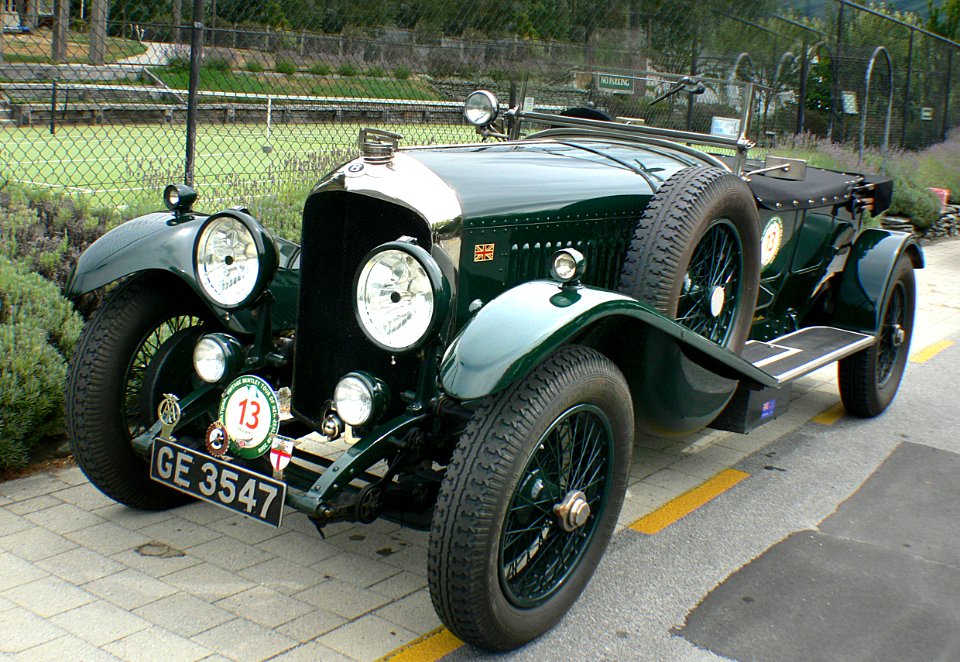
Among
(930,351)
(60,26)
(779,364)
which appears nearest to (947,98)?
(930,351)

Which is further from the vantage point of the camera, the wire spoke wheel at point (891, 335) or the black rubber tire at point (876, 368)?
the wire spoke wheel at point (891, 335)

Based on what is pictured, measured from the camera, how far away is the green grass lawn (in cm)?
618

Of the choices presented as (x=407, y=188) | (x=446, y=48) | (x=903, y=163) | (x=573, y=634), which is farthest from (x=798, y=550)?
(x=903, y=163)

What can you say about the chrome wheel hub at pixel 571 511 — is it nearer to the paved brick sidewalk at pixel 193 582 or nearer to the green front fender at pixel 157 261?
the paved brick sidewalk at pixel 193 582

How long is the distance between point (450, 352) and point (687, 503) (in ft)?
5.74

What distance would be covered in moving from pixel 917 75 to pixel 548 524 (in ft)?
55.9

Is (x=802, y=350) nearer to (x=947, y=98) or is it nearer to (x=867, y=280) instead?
(x=867, y=280)

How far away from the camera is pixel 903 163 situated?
14.1m

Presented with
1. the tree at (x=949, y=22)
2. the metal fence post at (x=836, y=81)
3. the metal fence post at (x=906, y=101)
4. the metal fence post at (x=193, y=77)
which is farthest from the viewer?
the tree at (x=949, y=22)

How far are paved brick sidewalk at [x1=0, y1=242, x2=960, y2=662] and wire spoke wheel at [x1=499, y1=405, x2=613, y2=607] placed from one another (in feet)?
1.15

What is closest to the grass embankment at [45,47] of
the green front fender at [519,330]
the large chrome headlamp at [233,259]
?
the large chrome headlamp at [233,259]

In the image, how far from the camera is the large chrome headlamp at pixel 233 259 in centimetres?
305

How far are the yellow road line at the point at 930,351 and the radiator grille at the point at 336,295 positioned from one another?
15.9ft

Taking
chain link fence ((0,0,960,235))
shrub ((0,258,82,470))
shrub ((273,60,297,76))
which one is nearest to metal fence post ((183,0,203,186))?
chain link fence ((0,0,960,235))
